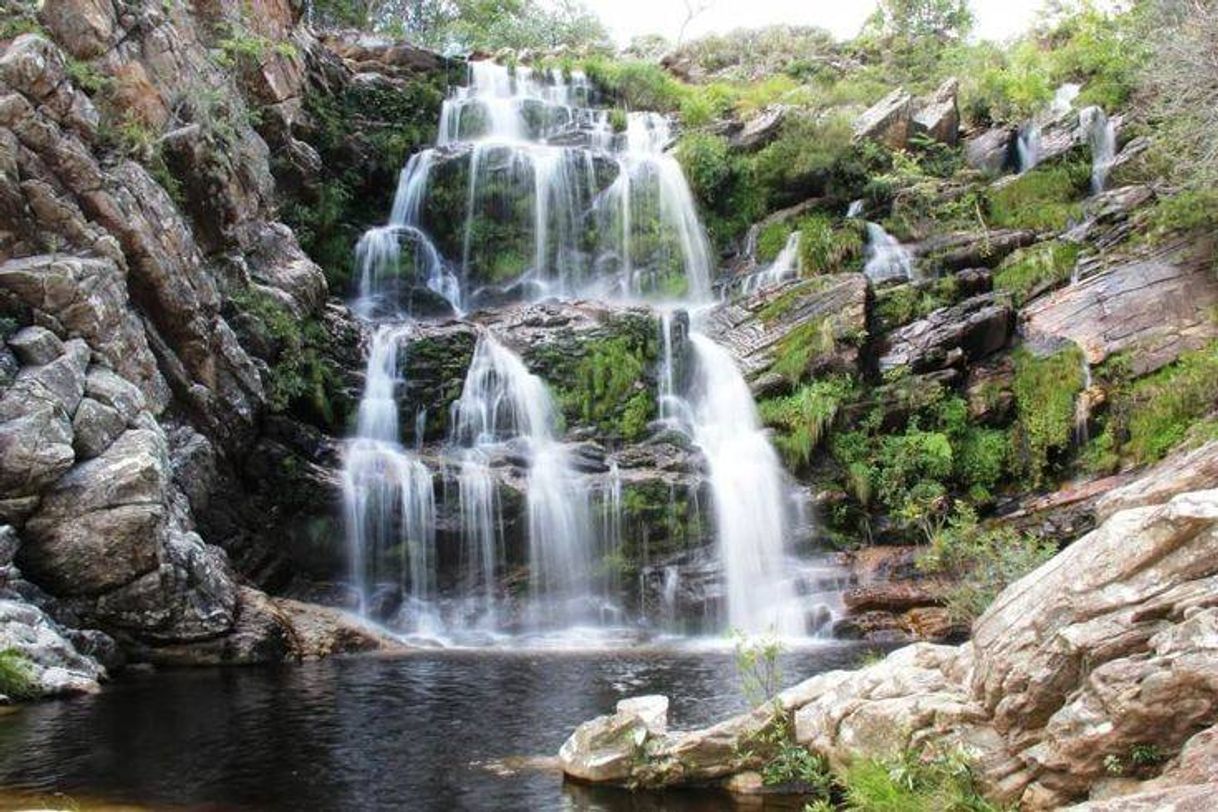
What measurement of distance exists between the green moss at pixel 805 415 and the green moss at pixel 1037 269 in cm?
493

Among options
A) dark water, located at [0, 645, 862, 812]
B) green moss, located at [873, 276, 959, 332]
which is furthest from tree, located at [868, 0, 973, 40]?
dark water, located at [0, 645, 862, 812]

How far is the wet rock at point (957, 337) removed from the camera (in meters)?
20.9

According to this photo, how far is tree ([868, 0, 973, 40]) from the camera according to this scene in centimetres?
4047

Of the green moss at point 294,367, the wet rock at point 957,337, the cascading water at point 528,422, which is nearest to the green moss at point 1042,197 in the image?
the wet rock at point 957,337

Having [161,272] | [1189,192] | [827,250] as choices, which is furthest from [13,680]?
[1189,192]

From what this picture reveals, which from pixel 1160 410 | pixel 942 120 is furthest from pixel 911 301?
pixel 942 120

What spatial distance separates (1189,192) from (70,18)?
2423 cm

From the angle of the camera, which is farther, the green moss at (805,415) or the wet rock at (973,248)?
the wet rock at (973,248)

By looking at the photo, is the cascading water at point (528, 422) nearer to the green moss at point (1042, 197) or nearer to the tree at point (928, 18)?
the green moss at point (1042, 197)

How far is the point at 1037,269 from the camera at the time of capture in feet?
72.4

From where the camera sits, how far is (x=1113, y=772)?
530 cm

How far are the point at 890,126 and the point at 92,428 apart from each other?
983 inches

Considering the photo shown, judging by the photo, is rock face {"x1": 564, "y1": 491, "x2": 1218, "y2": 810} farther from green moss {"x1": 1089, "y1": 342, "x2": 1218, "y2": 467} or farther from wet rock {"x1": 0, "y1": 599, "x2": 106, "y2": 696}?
green moss {"x1": 1089, "y1": 342, "x2": 1218, "y2": 467}

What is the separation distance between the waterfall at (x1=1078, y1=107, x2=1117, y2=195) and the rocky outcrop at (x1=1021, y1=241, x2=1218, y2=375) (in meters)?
4.66
